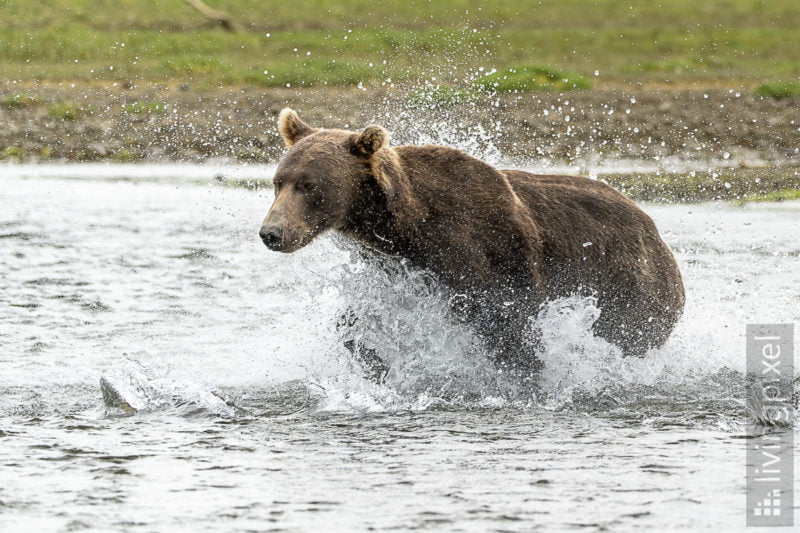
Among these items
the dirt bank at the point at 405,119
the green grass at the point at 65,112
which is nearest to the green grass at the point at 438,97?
the dirt bank at the point at 405,119

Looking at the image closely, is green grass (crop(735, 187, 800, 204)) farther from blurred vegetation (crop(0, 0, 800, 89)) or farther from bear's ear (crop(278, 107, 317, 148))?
bear's ear (crop(278, 107, 317, 148))

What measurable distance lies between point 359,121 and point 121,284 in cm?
1000

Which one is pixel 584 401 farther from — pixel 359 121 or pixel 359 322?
pixel 359 121

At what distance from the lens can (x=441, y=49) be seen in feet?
89.4

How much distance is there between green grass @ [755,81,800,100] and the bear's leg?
17253 millimetres

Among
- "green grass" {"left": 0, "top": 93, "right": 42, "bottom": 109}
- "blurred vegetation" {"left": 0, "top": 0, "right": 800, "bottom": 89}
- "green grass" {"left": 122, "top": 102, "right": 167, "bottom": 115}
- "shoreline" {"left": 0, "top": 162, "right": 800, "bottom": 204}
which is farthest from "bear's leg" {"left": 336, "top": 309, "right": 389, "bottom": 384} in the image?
"green grass" {"left": 0, "top": 93, "right": 42, "bottom": 109}

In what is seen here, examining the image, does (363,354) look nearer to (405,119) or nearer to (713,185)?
(405,119)

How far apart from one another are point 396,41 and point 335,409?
22483mm

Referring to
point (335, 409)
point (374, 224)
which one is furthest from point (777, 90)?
point (335, 409)

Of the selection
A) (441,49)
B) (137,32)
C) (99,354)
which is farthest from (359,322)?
(137,32)

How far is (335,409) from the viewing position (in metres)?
6.79

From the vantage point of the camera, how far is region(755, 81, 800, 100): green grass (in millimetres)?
22497

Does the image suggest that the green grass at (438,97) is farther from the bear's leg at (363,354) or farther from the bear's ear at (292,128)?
the bear's leg at (363,354)

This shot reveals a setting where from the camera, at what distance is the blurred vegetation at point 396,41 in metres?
25.2
